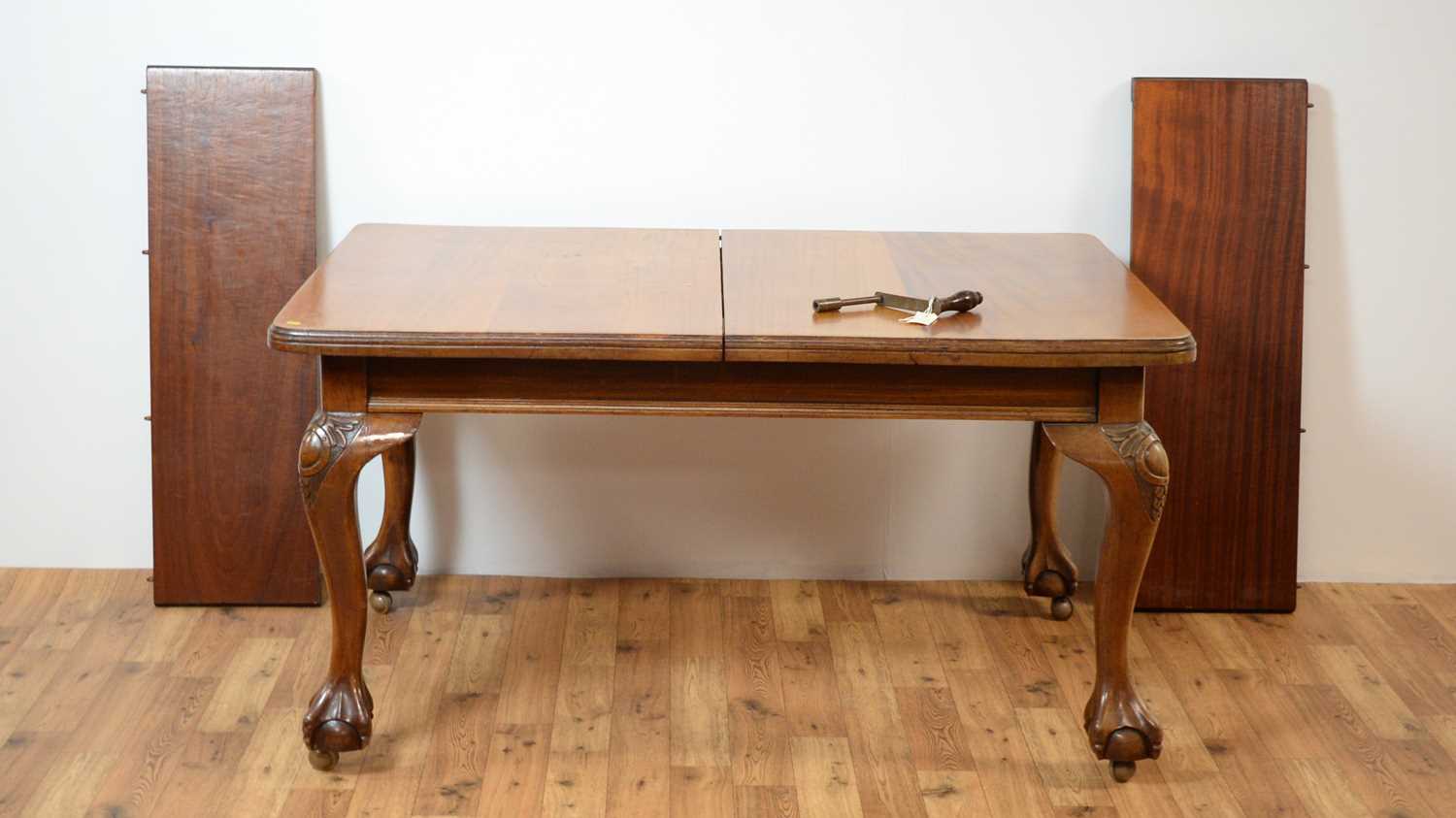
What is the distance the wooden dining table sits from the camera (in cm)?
255

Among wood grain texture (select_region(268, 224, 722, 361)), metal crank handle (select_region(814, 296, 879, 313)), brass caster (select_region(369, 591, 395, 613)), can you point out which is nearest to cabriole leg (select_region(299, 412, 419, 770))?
wood grain texture (select_region(268, 224, 722, 361))

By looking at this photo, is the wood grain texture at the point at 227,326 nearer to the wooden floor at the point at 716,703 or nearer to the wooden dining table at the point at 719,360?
the wooden floor at the point at 716,703

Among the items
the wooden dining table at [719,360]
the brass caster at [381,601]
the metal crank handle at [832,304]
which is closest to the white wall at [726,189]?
the brass caster at [381,601]

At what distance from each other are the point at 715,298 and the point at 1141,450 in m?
0.77

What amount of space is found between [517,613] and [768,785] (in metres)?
0.90

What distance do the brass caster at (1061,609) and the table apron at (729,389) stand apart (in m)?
0.93

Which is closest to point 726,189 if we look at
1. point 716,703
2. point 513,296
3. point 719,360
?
point 513,296

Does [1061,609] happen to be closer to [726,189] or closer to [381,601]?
[726,189]

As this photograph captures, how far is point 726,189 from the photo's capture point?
3459mm

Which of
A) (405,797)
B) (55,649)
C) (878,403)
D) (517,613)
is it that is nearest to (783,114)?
(878,403)

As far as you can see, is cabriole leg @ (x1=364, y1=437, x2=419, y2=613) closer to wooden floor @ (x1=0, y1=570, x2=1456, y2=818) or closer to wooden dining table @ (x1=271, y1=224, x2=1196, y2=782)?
wooden floor @ (x1=0, y1=570, x2=1456, y2=818)

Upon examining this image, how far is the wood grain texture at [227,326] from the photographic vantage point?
335 cm

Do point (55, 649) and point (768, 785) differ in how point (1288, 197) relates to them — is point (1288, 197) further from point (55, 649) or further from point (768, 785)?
point (55, 649)

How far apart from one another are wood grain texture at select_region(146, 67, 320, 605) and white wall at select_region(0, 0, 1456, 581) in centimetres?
9
